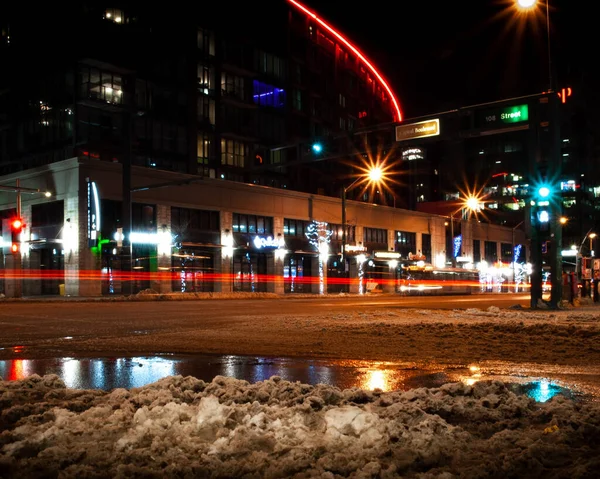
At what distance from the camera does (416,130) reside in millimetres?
25547

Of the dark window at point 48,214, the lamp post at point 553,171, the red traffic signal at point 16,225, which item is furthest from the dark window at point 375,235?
the lamp post at point 553,171

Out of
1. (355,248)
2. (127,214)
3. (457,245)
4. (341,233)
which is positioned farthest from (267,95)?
(127,214)

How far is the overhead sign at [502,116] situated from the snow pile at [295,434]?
19081 mm

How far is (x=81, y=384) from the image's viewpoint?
8.40 meters

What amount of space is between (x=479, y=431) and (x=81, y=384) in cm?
534

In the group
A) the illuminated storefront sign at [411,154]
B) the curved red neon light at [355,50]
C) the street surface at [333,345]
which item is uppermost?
the curved red neon light at [355,50]

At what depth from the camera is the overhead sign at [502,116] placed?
23891mm

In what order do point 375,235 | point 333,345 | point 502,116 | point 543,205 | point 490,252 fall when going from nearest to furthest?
point 333,345 → point 502,116 → point 543,205 → point 375,235 → point 490,252

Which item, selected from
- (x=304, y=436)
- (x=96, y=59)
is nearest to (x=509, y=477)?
(x=304, y=436)

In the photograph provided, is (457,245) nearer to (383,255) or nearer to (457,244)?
(457,244)

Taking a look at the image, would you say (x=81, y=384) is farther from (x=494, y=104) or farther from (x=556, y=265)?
(x=556, y=265)

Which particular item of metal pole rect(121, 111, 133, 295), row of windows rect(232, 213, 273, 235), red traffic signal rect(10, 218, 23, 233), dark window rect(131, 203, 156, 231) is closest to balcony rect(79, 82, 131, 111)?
dark window rect(131, 203, 156, 231)

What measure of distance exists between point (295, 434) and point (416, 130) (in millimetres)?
21751

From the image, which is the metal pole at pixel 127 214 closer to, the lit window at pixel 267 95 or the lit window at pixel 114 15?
the lit window at pixel 114 15
